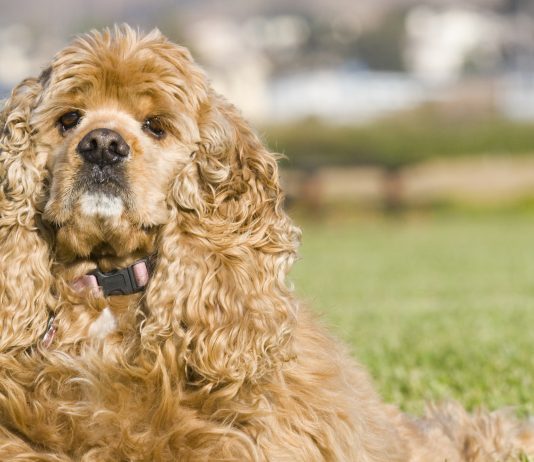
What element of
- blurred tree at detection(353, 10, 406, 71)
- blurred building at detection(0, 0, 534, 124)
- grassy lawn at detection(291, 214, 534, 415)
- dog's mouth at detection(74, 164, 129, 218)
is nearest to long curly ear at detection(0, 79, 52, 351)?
dog's mouth at detection(74, 164, 129, 218)

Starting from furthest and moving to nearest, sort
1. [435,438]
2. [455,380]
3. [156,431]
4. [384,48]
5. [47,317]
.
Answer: [384,48] → [455,380] → [435,438] → [47,317] → [156,431]

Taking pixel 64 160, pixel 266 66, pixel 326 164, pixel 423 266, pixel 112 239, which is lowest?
pixel 112 239

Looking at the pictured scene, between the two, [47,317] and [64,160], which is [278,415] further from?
[64,160]

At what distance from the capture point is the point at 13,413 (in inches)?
158

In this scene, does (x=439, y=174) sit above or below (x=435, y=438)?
above

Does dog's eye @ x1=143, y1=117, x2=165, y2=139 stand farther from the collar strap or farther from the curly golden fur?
the collar strap

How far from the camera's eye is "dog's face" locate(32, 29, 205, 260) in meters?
4.05

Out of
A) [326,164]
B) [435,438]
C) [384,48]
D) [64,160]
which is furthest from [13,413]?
[384,48]

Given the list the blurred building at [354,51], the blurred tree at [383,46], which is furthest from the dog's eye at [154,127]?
the blurred tree at [383,46]

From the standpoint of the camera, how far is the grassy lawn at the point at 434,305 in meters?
7.16

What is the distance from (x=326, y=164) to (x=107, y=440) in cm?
3113

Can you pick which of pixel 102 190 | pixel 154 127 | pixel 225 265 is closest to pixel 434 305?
pixel 225 265

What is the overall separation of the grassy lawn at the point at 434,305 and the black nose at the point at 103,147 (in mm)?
1243

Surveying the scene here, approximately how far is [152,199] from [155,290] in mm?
356
